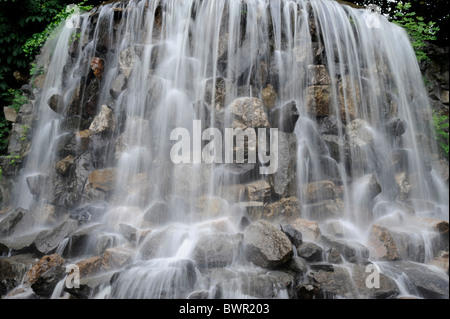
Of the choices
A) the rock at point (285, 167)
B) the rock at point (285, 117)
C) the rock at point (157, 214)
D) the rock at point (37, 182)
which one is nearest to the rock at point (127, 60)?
the rock at point (37, 182)

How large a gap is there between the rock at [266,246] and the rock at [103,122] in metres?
4.45

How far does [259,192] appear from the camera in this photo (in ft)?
18.8

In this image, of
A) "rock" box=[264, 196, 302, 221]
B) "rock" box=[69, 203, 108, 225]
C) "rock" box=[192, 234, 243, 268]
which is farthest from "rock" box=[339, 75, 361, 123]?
"rock" box=[69, 203, 108, 225]

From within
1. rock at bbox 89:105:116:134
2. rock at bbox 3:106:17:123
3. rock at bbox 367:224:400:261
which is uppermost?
rock at bbox 3:106:17:123

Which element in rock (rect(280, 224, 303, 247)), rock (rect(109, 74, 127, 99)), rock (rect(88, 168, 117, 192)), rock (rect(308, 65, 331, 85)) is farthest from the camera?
rock (rect(109, 74, 127, 99))

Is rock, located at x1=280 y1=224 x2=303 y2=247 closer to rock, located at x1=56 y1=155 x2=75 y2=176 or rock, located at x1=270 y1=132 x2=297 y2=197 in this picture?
rock, located at x1=270 y1=132 x2=297 y2=197

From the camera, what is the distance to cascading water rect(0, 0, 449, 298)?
448cm

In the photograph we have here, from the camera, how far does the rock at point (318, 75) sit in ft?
22.6

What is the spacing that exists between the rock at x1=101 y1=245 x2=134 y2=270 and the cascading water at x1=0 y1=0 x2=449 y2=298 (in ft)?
0.10

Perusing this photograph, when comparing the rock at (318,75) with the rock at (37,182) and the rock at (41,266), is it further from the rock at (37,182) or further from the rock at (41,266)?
the rock at (37,182)

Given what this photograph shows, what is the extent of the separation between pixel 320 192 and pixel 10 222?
663 centimetres

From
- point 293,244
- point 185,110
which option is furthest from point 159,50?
point 293,244

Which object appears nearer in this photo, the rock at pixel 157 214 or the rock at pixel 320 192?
the rock at pixel 157 214

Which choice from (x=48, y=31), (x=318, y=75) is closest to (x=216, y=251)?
(x=318, y=75)
